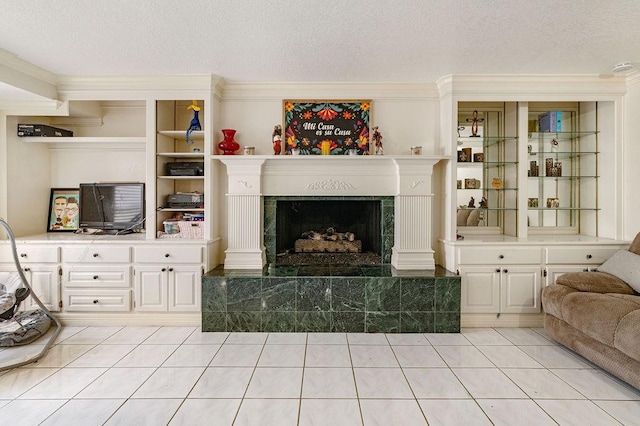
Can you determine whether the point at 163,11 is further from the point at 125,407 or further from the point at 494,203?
the point at 494,203

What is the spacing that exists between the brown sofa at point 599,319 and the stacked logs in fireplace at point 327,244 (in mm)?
1932

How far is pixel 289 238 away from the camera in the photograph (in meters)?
4.10

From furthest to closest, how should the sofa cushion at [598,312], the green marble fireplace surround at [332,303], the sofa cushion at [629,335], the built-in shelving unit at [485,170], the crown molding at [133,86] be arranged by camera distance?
Result: the built-in shelving unit at [485,170]
the crown molding at [133,86]
the green marble fireplace surround at [332,303]
the sofa cushion at [598,312]
the sofa cushion at [629,335]

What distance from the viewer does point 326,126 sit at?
147 inches

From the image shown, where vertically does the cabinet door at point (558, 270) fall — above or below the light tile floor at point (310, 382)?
above

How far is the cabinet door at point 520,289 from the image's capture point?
336 centimetres

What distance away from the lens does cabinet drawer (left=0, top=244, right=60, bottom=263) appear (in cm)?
333

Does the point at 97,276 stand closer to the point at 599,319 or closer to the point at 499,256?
the point at 499,256

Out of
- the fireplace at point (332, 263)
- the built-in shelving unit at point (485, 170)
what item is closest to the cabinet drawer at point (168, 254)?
the fireplace at point (332, 263)

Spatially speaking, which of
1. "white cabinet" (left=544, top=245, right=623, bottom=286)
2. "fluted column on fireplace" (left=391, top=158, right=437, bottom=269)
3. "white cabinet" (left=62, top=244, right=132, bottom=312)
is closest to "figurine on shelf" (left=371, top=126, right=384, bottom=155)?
"fluted column on fireplace" (left=391, top=158, right=437, bottom=269)

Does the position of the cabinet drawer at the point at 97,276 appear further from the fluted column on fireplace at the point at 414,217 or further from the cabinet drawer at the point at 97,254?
the fluted column on fireplace at the point at 414,217

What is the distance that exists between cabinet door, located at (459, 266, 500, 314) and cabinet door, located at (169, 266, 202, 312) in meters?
2.64

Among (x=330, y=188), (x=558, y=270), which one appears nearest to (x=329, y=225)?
(x=330, y=188)

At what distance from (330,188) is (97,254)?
2434 millimetres
